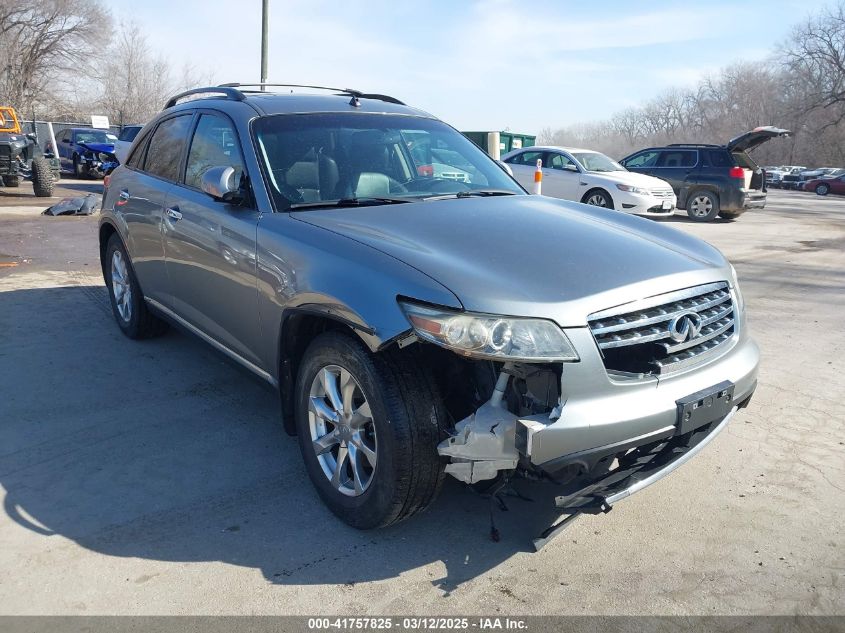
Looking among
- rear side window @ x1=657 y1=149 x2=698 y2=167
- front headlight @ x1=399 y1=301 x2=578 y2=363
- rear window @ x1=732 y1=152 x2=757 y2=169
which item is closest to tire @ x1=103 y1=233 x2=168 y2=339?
front headlight @ x1=399 y1=301 x2=578 y2=363

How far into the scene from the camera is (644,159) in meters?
17.3

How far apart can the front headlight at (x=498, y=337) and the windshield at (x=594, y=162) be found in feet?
42.6

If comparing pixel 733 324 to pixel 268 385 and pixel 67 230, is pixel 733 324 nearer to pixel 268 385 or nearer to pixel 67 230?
pixel 268 385

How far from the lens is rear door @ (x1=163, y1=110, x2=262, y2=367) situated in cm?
355

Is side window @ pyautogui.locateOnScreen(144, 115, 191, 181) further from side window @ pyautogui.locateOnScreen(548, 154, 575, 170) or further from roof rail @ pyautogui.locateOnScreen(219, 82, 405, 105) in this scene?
side window @ pyautogui.locateOnScreen(548, 154, 575, 170)

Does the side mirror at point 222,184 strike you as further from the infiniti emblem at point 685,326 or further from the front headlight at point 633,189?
the front headlight at point 633,189

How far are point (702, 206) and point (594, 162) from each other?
10.2 feet

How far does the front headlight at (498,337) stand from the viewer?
2457 mm

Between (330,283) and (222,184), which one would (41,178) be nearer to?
(222,184)

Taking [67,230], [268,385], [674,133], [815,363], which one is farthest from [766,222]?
[674,133]

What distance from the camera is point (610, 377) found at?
258cm

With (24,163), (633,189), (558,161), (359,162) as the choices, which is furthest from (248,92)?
(24,163)

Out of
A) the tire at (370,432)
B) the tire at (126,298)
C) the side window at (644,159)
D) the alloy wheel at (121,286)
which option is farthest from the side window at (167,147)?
the side window at (644,159)

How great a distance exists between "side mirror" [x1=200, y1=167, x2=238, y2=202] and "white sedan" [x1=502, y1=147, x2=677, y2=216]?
11042 millimetres
